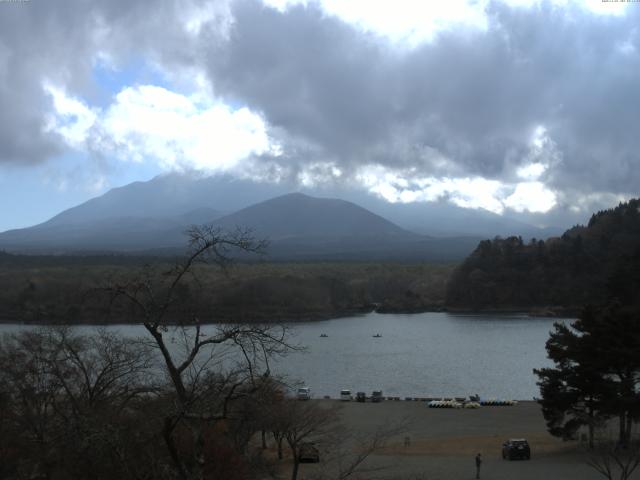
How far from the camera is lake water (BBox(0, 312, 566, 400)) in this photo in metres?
32.1

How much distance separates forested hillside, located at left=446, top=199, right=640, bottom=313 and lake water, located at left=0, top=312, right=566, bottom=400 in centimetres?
1342

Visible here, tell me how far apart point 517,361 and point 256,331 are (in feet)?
122

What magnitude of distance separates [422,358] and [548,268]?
145ft

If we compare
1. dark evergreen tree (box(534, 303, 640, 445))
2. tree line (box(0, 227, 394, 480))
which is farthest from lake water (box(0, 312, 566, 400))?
tree line (box(0, 227, 394, 480))

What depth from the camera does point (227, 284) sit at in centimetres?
7019

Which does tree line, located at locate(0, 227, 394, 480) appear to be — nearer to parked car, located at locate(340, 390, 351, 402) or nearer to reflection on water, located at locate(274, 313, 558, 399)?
parked car, located at locate(340, 390, 351, 402)

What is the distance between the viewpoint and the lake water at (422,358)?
32.1m

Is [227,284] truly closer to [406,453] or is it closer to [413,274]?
[413,274]

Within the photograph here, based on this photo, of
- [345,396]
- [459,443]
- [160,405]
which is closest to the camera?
[160,405]

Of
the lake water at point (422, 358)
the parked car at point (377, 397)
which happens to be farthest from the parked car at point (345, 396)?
the lake water at point (422, 358)

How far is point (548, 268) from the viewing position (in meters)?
80.9

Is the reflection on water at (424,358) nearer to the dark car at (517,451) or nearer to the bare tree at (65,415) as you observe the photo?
the dark car at (517,451)

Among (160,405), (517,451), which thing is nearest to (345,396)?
(517,451)

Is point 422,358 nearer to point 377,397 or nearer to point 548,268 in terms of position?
point 377,397
